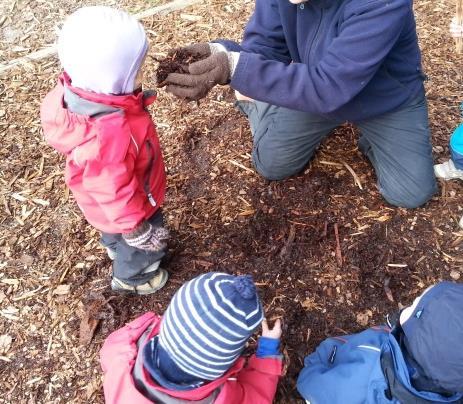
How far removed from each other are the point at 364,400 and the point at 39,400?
1515mm

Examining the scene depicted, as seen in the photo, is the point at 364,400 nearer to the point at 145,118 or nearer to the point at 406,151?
the point at 145,118

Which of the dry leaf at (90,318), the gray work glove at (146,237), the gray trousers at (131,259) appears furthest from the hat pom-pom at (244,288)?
the dry leaf at (90,318)

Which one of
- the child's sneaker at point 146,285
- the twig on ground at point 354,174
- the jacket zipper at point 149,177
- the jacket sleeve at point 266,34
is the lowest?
the child's sneaker at point 146,285

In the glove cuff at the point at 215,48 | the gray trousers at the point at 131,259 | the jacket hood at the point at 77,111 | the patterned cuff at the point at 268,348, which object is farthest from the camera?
the gray trousers at the point at 131,259

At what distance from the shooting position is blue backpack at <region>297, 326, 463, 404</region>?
174 centimetres

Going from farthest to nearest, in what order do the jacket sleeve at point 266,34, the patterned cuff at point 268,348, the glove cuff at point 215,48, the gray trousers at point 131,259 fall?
1. the jacket sleeve at point 266,34
2. the gray trousers at point 131,259
3. the glove cuff at point 215,48
4. the patterned cuff at point 268,348

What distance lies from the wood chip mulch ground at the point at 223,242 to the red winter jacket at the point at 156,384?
405 mm

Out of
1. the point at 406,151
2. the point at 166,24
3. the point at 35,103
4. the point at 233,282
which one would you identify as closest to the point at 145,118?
the point at 233,282

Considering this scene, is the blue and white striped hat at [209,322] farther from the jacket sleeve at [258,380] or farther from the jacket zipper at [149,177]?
the jacket zipper at [149,177]

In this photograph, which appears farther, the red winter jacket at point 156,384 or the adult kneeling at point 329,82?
the adult kneeling at point 329,82

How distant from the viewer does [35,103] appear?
146 inches

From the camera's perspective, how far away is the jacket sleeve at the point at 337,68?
7.25 feet

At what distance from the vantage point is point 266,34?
9.68ft

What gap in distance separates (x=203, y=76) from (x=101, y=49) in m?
0.49
